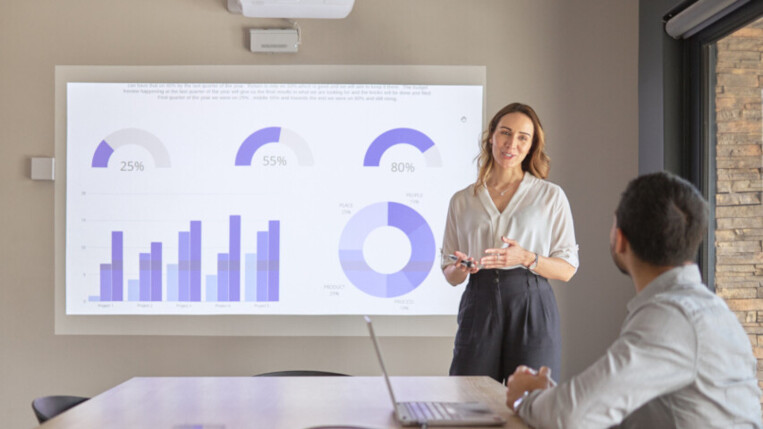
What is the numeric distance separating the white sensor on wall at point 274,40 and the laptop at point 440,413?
269cm

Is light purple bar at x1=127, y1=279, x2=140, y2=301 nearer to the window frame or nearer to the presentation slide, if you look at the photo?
the presentation slide

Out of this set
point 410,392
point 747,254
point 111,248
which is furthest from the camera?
point 111,248

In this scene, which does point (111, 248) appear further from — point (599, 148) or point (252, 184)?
point (599, 148)

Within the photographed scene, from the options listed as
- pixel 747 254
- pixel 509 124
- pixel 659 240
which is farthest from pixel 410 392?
pixel 747 254

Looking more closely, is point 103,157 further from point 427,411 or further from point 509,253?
point 427,411

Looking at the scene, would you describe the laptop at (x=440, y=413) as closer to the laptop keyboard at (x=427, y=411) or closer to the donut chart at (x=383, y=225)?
the laptop keyboard at (x=427, y=411)

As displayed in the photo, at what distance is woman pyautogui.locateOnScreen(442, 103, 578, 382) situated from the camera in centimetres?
284

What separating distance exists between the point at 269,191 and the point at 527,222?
5.62 feet

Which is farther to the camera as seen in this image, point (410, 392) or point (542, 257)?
point (542, 257)

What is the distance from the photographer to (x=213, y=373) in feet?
13.7

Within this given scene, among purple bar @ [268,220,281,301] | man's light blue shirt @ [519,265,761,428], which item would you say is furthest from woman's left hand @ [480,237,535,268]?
purple bar @ [268,220,281,301]

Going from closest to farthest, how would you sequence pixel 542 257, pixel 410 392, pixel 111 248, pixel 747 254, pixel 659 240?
pixel 659 240
pixel 410 392
pixel 542 257
pixel 747 254
pixel 111 248

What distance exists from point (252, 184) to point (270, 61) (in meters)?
0.73

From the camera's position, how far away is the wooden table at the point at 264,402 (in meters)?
1.74
